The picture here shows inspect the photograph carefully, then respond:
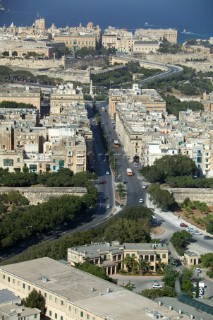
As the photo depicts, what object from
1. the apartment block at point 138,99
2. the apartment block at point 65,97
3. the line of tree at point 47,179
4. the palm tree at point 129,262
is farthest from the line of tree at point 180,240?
the apartment block at point 138,99

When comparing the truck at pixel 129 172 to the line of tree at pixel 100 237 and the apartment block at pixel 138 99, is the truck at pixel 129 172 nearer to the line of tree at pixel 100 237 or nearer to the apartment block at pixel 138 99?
the line of tree at pixel 100 237

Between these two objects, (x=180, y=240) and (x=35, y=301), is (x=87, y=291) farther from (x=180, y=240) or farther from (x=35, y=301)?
(x=180, y=240)

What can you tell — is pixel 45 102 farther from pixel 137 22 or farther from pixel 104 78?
pixel 137 22

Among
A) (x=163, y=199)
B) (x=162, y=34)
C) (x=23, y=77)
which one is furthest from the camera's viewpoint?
(x=162, y=34)

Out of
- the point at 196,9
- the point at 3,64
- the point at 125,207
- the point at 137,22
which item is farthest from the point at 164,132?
the point at 196,9

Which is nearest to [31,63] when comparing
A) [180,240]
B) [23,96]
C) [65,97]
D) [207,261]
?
[23,96]

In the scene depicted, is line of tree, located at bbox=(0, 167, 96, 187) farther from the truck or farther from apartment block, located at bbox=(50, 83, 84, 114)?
apartment block, located at bbox=(50, 83, 84, 114)
